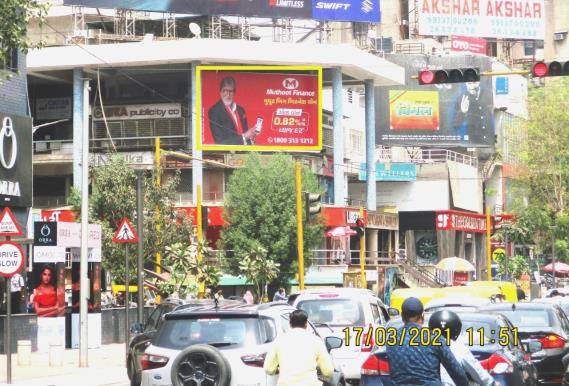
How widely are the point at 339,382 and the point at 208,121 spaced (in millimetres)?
52800

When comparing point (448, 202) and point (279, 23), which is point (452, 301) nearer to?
point (279, 23)

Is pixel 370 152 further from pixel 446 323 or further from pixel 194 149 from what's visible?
pixel 446 323

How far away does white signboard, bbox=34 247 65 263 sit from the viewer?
33.4 m

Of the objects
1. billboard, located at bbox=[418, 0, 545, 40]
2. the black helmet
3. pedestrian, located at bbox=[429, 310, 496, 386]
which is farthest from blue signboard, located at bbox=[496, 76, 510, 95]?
the black helmet

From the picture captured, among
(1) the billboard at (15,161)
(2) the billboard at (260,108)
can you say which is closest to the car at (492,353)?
(1) the billboard at (15,161)

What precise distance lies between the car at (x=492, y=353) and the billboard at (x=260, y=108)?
172 ft

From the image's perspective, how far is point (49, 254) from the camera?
33.5 m

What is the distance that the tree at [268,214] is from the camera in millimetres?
63719

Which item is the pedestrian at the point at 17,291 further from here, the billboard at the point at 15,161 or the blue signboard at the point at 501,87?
the blue signboard at the point at 501,87

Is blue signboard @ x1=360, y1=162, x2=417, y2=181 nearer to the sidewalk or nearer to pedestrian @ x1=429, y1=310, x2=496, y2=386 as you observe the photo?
the sidewalk

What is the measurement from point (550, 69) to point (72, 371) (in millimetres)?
12377

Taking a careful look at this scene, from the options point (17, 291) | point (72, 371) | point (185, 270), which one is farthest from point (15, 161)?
point (72, 371)

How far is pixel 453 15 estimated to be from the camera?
92.7m

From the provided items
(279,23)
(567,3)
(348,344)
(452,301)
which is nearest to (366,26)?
(279,23)
